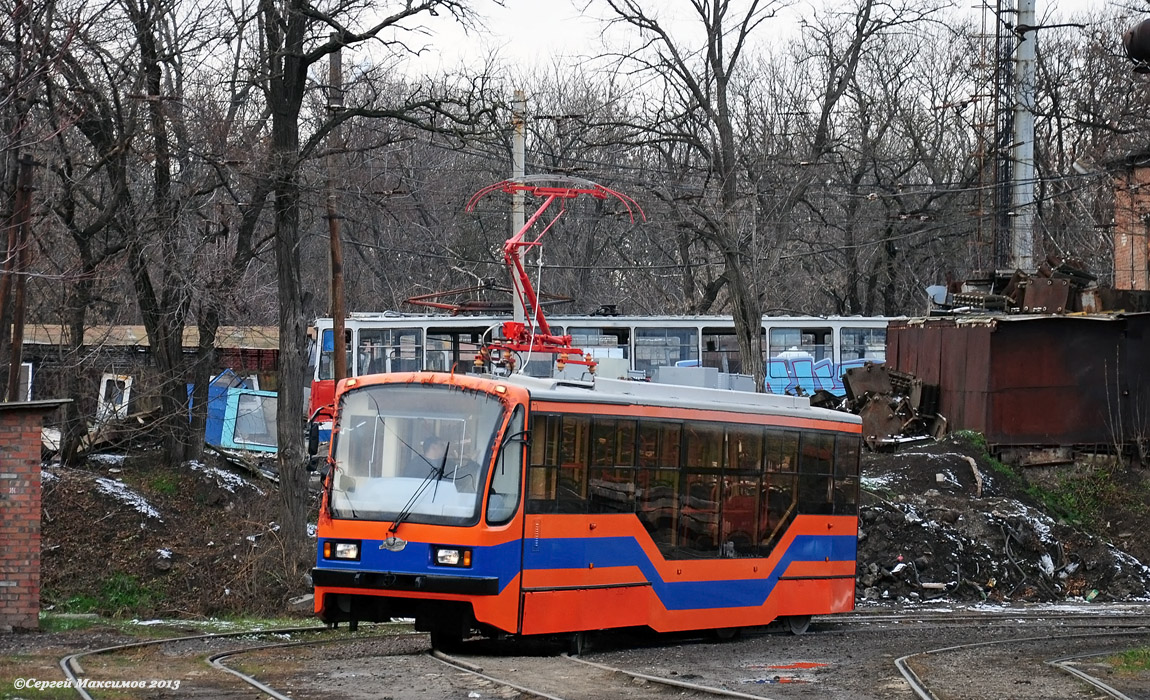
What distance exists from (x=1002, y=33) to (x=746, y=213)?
1290 cm

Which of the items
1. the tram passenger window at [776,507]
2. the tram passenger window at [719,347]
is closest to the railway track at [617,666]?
the tram passenger window at [776,507]

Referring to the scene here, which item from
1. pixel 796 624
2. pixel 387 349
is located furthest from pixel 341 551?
pixel 387 349

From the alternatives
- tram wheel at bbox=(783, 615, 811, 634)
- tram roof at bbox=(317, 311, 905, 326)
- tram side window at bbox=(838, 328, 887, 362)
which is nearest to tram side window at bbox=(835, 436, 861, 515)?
tram wheel at bbox=(783, 615, 811, 634)

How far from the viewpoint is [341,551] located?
12.0m

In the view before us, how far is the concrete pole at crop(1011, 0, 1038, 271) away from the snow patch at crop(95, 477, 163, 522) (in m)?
23.5

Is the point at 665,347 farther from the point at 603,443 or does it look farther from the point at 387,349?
the point at 603,443

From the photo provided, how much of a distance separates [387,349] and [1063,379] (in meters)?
17.0

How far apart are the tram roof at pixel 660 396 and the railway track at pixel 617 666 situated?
2.41 meters

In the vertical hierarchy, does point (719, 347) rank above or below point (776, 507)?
above

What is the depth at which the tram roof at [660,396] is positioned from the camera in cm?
1241

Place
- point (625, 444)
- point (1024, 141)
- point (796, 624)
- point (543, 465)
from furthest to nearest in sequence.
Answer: point (1024, 141) < point (796, 624) < point (625, 444) < point (543, 465)

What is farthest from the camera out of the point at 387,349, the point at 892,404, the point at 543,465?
the point at 387,349

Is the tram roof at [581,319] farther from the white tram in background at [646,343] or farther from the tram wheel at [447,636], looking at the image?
the tram wheel at [447,636]

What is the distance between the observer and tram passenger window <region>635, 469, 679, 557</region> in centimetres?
1315
